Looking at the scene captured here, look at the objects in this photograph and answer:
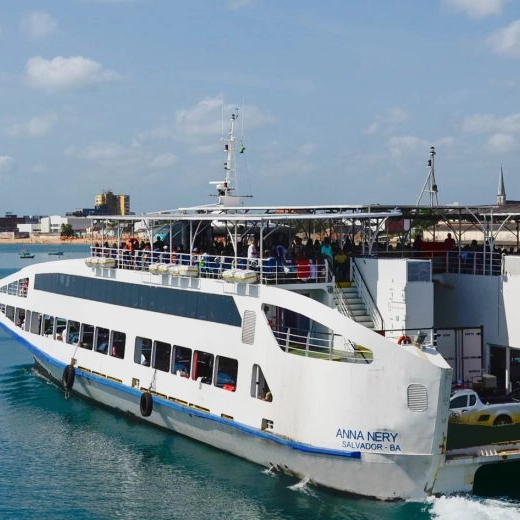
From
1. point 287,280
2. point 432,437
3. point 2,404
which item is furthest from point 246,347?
point 2,404

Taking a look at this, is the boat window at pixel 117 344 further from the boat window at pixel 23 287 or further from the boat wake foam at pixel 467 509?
the boat wake foam at pixel 467 509

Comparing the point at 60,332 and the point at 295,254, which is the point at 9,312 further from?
the point at 295,254

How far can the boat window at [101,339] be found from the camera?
2558 centimetres

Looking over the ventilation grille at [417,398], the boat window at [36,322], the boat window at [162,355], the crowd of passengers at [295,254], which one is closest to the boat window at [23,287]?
the boat window at [36,322]

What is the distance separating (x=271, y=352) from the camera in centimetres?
1906

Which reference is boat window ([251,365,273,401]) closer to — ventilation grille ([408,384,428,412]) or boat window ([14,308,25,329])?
ventilation grille ([408,384,428,412])

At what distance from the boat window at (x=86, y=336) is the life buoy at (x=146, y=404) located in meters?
3.99

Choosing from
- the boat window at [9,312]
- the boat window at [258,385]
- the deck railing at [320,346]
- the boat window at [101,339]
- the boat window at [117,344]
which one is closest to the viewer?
the deck railing at [320,346]

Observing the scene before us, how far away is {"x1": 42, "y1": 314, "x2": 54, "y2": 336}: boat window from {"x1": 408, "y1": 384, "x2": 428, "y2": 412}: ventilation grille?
15.1 m

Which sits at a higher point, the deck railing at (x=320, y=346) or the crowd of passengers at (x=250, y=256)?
the crowd of passengers at (x=250, y=256)

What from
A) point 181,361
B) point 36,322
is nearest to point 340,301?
point 181,361

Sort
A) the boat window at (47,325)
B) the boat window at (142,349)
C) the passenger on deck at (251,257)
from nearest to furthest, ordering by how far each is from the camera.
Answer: the passenger on deck at (251,257) → the boat window at (142,349) → the boat window at (47,325)

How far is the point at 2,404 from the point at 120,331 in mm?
6010

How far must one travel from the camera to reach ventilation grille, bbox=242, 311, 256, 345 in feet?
64.8
